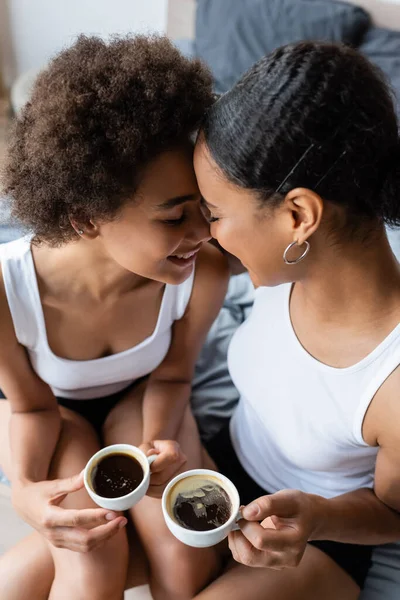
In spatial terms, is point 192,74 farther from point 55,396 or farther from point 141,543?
point 141,543

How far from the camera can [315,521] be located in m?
0.89

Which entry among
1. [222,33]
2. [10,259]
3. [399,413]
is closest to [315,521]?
[399,413]

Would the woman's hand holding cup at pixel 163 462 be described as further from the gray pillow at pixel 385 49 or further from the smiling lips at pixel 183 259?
the gray pillow at pixel 385 49

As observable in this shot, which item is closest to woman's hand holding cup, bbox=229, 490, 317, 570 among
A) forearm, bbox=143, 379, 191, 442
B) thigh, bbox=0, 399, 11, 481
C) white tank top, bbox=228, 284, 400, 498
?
white tank top, bbox=228, 284, 400, 498

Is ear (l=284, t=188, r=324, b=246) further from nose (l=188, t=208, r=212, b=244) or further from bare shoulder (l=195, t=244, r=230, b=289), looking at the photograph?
bare shoulder (l=195, t=244, r=230, b=289)

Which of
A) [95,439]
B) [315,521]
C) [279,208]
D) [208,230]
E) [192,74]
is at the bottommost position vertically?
[95,439]

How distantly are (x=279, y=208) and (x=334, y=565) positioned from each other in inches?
26.5

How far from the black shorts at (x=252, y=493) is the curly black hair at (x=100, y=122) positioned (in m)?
0.62

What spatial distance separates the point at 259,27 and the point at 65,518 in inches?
68.5

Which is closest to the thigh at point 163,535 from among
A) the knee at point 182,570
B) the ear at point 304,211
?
the knee at point 182,570

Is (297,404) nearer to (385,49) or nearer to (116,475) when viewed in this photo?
(116,475)

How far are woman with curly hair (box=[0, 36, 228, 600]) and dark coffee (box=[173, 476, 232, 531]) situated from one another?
14cm

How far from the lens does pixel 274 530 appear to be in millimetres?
815

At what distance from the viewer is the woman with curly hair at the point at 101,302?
861 mm
